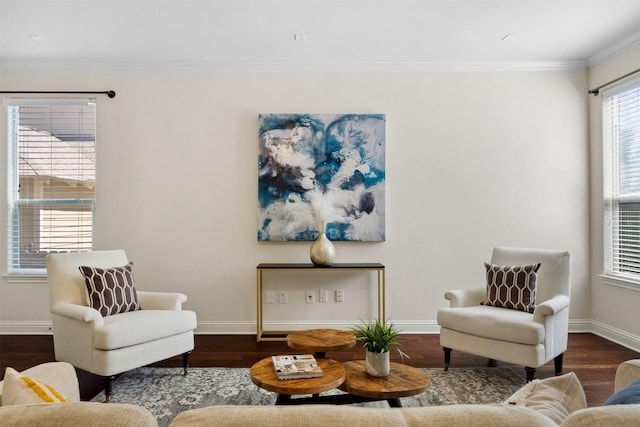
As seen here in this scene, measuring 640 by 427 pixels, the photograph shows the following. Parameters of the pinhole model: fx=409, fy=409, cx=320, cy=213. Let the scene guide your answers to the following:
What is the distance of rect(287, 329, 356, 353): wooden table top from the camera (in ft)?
7.87

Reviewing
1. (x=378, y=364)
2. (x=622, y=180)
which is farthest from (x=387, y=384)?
(x=622, y=180)

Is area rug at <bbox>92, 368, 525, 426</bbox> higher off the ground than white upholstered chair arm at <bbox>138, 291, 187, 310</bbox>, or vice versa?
white upholstered chair arm at <bbox>138, 291, 187, 310</bbox>

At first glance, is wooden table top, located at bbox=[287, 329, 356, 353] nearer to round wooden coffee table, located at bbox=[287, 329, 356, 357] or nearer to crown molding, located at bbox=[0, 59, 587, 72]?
round wooden coffee table, located at bbox=[287, 329, 356, 357]

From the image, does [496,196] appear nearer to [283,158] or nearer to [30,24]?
[283,158]

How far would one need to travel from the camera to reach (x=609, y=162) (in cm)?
393

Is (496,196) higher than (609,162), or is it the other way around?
(609,162)

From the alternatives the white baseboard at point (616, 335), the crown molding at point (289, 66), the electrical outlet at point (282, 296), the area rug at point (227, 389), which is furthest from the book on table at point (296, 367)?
the white baseboard at point (616, 335)

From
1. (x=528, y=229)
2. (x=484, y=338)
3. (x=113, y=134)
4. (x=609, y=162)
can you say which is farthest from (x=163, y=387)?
(x=609, y=162)

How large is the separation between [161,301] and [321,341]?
1426mm

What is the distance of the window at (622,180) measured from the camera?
3639mm

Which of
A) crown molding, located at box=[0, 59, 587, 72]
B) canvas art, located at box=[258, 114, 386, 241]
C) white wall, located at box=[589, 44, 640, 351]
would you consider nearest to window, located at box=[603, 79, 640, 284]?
white wall, located at box=[589, 44, 640, 351]

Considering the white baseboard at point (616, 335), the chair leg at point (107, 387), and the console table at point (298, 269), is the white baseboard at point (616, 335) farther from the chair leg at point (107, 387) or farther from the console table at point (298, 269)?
the chair leg at point (107, 387)

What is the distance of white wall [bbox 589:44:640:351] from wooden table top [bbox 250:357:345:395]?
9.87 feet

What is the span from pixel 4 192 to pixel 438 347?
4.48 metres
